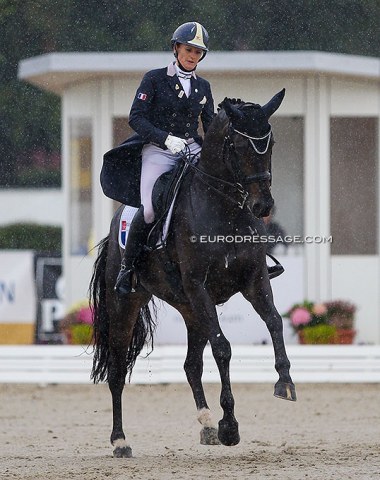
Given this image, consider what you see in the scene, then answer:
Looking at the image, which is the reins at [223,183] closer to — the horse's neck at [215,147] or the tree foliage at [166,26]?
A: the horse's neck at [215,147]

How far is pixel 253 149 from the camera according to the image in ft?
22.9

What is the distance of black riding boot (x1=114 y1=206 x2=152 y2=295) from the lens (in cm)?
782

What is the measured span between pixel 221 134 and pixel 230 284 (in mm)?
897

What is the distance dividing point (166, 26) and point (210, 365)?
4115 mm

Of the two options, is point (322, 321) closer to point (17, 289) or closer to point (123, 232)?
point (17, 289)


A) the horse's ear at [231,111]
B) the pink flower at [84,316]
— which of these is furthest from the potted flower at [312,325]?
the horse's ear at [231,111]

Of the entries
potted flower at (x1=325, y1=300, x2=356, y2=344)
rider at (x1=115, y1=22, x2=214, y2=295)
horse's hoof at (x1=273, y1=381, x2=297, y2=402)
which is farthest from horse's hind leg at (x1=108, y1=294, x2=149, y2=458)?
potted flower at (x1=325, y1=300, x2=356, y2=344)

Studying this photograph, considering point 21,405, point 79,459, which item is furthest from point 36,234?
point 79,459

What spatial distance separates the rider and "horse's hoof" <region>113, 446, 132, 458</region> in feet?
Answer: 4.05

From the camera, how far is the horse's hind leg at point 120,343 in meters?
8.51

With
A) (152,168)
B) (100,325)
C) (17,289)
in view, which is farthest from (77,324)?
(152,168)

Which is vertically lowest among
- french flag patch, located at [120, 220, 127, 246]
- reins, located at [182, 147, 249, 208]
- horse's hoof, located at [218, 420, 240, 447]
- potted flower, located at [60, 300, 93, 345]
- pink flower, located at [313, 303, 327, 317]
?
horse's hoof, located at [218, 420, 240, 447]

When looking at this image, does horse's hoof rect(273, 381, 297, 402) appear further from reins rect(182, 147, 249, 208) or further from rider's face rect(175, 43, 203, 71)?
rider's face rect(175, 43, 203, 71)

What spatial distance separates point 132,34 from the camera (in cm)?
1540
